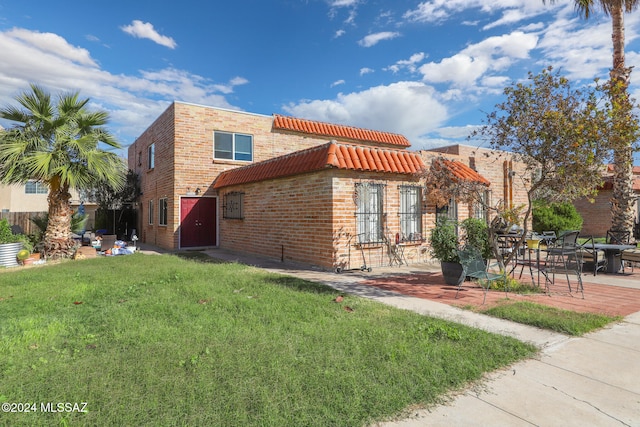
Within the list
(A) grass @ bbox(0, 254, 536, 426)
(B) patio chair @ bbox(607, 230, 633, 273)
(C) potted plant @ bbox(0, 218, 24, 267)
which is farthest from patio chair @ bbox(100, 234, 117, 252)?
(B) patio chair @ bbox(607, 230, 633, 273)

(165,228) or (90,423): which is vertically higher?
(165,228)

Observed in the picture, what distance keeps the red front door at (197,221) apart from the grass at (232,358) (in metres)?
8.59

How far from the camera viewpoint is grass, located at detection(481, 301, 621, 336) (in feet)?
14.5

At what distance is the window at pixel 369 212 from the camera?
368 inches

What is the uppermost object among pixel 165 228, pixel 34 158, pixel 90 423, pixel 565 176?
pixel 34 158

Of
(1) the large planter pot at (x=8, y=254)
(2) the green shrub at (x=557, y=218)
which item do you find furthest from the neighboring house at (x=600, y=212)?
(1) the large planter pot at (x=8, y=254)

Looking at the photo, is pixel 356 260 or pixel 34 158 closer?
pixel 356 260

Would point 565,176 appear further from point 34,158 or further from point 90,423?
point 34,158

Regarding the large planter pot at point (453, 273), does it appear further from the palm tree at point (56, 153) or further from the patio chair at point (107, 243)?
the patio chair at point (107, 243)

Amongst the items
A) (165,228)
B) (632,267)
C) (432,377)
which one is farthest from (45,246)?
(632,267)

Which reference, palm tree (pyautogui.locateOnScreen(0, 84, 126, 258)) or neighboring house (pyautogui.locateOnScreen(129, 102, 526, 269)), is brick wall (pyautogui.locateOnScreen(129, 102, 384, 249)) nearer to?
neighboring house (pyautogui.locateOnScreen(129, 102, 526, 269))

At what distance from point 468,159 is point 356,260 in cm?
704

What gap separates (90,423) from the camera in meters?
2.41

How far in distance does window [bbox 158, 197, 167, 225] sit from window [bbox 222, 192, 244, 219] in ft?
9.81
